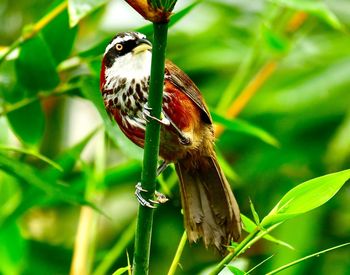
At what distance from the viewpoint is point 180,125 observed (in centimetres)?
218

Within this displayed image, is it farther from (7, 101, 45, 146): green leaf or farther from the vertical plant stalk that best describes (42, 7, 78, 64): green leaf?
the vertical plant stalk

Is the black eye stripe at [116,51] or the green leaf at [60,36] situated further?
the green leaf at [60,36]

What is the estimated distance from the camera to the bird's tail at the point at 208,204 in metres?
2.02

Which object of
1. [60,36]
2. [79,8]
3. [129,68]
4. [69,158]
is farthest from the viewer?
[69,158]

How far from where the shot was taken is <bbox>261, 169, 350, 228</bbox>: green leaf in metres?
1.61

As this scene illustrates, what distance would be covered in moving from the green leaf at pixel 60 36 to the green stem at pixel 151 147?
0.91 metres

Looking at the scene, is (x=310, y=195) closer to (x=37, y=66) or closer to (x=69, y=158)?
(x=37, y=66)

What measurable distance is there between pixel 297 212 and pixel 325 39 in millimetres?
2869

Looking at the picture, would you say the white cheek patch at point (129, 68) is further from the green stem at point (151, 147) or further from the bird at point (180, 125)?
the green stem at point (151, 147)

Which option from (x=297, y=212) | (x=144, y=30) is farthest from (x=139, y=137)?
(x=297, y=212)

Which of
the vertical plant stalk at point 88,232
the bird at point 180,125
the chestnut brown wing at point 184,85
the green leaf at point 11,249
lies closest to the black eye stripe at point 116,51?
the bird at point 180,125

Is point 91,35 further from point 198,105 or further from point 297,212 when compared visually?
point 297,212

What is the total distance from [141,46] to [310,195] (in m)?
0.69

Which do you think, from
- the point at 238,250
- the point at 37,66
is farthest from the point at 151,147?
the point at 37,66
